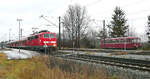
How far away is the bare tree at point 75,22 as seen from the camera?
51.6 m

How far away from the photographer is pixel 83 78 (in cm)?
693

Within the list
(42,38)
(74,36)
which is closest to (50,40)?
(42,38)

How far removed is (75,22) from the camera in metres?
53.1

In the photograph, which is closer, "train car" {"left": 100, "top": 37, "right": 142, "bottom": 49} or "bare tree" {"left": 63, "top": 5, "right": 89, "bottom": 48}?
"train car" {"left": 100, "top": 37, "right": 142, "bottom": 49}

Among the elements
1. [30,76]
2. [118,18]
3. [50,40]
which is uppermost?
[118,18]

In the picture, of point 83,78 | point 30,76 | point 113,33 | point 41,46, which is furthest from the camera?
point 113,33

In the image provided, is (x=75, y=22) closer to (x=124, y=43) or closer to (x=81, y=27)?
(x=81, y=27)

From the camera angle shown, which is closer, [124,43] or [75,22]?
[124,43]

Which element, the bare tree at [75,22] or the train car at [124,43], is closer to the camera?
the train car at [124,43]

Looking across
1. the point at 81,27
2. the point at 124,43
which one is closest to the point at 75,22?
the point at 81,27

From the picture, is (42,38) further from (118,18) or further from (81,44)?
(118,18)

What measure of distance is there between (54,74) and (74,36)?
1735 inches

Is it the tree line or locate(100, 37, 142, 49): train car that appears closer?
locate(100, 37, 142, 49): train car

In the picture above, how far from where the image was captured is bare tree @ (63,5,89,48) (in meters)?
51.6
